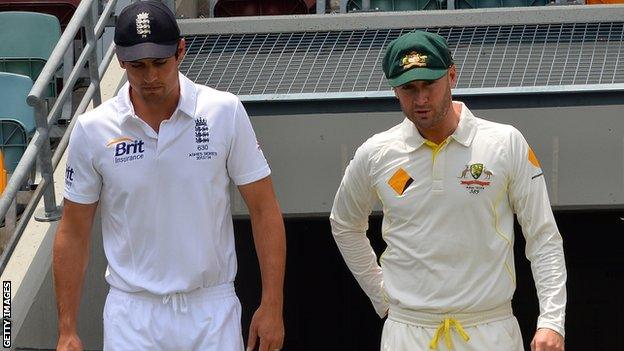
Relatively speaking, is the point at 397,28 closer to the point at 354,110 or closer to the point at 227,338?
the point at 354,110

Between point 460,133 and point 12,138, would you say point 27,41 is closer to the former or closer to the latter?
point 12,138

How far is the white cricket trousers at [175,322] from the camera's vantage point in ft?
12.2

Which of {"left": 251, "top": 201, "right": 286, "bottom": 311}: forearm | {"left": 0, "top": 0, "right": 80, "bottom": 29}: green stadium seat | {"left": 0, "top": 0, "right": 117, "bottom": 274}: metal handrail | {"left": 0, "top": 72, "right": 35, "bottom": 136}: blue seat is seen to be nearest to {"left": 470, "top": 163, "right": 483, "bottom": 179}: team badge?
{"left": 251, "top": 201, "right": 286, "bottom": 311}: forearm

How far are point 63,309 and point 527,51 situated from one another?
8.69 ft

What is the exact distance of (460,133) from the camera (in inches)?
143

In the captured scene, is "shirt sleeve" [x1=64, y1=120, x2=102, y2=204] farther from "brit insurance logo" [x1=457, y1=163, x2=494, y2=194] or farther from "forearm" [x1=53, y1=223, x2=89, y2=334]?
"brit insurance logo" [x1=457, y1=163, x2=494, y2=194]

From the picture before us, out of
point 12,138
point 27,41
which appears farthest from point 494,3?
point 12,138

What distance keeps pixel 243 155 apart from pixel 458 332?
85 cm

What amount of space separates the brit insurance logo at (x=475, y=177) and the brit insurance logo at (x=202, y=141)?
76 cm

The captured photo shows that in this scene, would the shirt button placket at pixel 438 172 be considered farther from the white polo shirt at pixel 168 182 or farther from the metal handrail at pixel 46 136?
the metal handrail at pixel 46 136

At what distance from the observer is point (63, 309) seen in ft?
12.5

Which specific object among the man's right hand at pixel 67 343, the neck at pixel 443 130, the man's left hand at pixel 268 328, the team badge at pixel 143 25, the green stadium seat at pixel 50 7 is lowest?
the green stadium seat at pixel 50 7

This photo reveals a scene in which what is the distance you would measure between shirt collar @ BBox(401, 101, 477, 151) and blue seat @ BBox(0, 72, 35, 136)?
3.05 m

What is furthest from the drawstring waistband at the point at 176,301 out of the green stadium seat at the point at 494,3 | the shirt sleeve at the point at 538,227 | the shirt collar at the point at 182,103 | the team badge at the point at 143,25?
the green stadium seat at the point at 494,3
